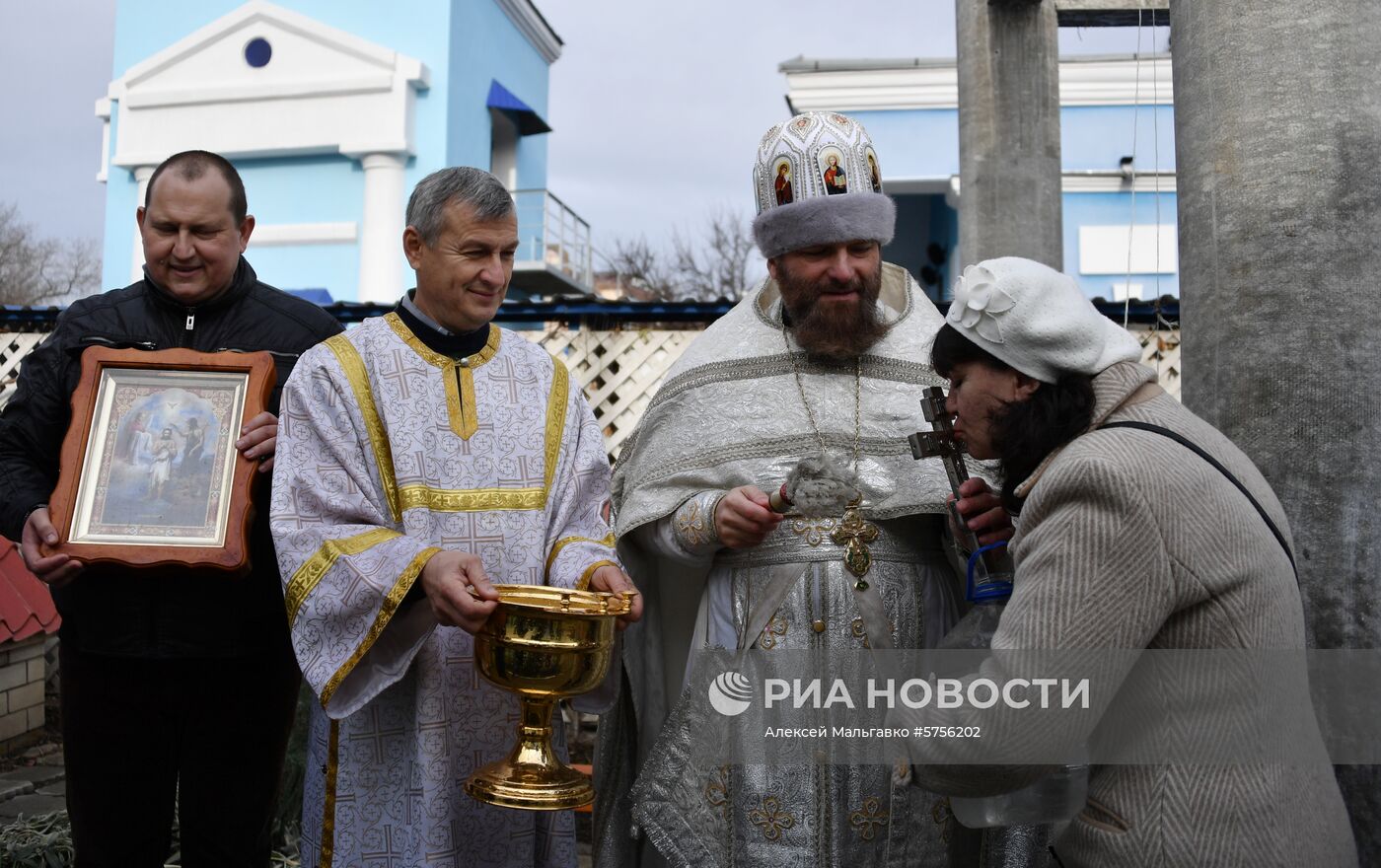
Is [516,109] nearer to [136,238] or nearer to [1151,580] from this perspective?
[136,238]

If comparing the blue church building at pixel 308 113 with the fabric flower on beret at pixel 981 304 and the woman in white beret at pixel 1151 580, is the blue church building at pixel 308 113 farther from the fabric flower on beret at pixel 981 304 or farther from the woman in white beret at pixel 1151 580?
the woman in white beret at pixel 1151 580

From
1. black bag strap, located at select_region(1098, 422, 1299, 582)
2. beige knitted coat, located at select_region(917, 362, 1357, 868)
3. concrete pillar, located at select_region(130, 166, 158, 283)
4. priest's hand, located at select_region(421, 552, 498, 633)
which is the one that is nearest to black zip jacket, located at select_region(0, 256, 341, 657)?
priest's hand, located at select_region(421, 552, 498, 633)

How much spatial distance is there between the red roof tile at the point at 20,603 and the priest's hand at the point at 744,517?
182 inches

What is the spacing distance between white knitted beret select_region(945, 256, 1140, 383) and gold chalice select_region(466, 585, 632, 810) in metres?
0.96

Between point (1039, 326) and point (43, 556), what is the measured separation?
223 centimetres

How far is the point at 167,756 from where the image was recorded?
10.1 feet

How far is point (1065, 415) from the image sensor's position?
1960mm

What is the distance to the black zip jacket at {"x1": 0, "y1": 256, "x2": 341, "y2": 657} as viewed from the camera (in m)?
2.94

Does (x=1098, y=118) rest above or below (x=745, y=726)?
above

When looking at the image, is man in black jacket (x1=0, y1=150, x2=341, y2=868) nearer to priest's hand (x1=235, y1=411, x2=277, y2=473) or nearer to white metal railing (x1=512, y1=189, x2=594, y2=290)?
priest's hand (x1=235, y1=411, x2=277, y2=473)

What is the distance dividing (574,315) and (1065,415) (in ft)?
19.6

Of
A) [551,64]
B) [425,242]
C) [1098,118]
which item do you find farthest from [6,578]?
[551,64]

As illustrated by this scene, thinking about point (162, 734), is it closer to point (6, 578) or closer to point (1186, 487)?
point (1186, 487)

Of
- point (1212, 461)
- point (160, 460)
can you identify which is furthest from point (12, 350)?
point (1212, 461)
